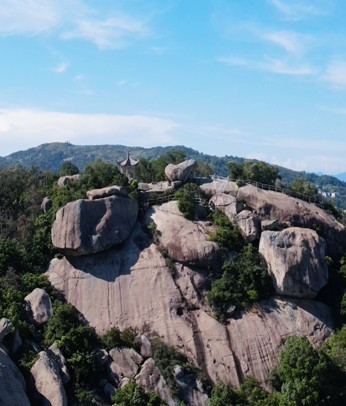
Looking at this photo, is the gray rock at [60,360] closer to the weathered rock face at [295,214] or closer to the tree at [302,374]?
the tree at [302,374]

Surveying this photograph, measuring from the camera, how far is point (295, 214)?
4019 cm

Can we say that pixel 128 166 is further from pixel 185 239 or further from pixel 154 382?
pixel 154 382

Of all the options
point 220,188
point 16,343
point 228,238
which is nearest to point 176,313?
point 228,238

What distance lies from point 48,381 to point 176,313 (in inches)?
384

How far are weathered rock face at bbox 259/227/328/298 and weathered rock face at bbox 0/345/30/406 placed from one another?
17.6 m

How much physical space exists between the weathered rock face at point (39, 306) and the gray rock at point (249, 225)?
14.3 meters

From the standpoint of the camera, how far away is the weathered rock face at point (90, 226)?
124ft

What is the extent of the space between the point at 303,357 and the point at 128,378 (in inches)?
393

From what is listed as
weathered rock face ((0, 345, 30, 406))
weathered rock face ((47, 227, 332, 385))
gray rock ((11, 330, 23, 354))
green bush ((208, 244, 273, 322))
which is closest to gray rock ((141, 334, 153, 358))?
weathered rock face ((47, 227, 332, 385))

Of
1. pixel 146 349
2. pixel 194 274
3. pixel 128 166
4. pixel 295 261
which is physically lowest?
pixel 146 349

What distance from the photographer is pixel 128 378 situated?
31875 millimetres

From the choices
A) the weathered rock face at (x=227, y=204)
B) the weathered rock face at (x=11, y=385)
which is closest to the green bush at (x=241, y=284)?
the weathered rock face at (x=227, y=204)

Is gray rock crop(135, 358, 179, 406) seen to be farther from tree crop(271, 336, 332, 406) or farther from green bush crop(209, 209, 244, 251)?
green bush crop(209, 209, 244, 251)

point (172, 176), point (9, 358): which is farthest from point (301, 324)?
point (9, 358)
